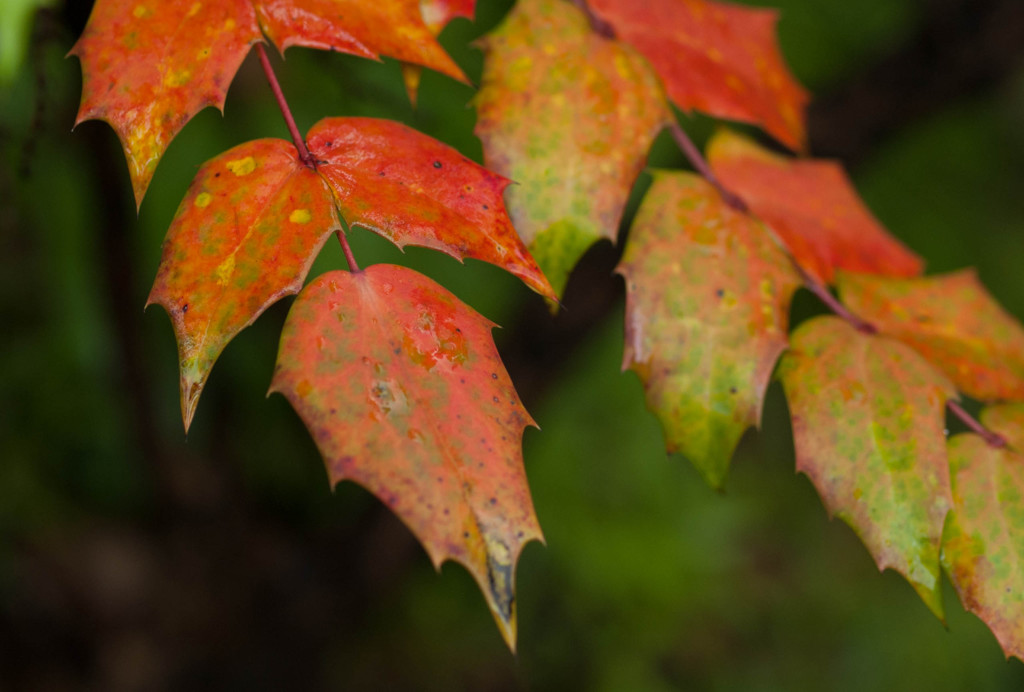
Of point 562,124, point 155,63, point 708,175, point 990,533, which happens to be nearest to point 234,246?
point 155,63

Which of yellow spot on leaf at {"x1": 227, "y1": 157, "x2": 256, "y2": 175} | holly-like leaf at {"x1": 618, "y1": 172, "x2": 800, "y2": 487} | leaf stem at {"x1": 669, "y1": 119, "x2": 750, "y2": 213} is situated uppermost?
yellow spot on leaf at {"x1": 227, "y1": 157, "x2": 256, "y2": 175}

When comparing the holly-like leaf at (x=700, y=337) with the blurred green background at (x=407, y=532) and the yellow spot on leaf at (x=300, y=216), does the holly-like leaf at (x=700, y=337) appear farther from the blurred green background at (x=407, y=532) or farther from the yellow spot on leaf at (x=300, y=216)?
the blurred green background at (x=407, y=532)

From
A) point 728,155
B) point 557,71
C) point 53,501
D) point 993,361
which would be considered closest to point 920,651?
point 993,361

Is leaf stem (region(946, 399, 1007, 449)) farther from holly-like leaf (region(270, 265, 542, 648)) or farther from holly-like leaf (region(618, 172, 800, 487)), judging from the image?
holly-like leaf (region(270, 265, 542, 648))

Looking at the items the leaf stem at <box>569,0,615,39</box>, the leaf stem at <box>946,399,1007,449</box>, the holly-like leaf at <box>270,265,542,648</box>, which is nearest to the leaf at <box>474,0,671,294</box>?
the leaf stem at <box>569,0,615,39</box>

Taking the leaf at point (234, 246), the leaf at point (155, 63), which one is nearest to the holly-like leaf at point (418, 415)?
the leaf at point (234, 246)

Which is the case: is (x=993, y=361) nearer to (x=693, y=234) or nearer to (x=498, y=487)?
(x=693, y=234)

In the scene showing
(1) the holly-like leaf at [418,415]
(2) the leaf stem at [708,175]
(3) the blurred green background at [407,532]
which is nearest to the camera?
(1) the holly-like leaf at [418,415]
